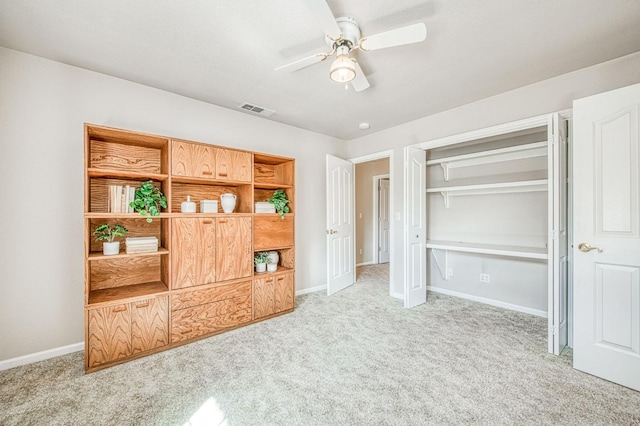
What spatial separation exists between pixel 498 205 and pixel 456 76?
6.46ft

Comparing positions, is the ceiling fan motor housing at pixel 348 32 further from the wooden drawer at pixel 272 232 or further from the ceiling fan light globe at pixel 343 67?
the wooden drawer at pixel 272 232

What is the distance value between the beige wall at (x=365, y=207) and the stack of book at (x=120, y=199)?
4580mm

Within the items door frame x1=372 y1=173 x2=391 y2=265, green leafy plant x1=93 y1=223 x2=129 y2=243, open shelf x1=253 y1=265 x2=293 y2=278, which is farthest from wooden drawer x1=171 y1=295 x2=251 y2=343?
door frame x1=372 y1=173 x2=391 y2=265

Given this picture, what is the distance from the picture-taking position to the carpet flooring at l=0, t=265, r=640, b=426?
64.9 inches

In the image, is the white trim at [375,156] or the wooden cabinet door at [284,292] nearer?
the wooden cabinet door at [284,292]

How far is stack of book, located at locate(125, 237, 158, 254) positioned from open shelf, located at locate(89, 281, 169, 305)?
14.7 inches

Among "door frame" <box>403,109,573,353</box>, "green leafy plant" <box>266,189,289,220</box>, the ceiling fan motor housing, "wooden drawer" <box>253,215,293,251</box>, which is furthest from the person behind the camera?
"green leafy plant" <box>266,189,289,220</box>

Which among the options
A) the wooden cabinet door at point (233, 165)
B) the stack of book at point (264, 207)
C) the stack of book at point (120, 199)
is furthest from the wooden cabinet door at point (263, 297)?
the stack of book at point (120, 199)

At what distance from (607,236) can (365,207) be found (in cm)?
455

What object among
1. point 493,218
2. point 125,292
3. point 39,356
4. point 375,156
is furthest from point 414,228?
point 39,356

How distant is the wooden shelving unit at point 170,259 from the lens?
7.35ft

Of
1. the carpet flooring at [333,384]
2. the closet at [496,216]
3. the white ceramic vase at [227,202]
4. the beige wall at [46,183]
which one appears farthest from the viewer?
the closet at [496,216]

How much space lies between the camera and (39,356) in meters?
2.25

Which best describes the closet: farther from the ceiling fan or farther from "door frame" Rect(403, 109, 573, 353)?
the ceiling fan
